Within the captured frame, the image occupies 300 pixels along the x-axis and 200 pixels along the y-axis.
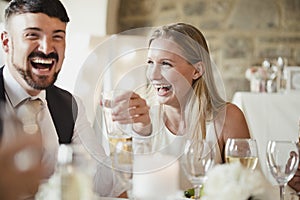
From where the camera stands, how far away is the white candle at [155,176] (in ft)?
5.32

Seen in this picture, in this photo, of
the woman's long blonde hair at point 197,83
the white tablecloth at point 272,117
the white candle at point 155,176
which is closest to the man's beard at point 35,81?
the white candle at point 155,176

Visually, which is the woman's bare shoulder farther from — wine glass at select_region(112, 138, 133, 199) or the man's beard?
wine glass at select_region(112, 138, 133, 199)

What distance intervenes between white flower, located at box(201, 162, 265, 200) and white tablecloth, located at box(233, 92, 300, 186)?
1975 millimetres

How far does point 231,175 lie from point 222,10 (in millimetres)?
3428

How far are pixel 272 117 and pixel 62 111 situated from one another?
154cm

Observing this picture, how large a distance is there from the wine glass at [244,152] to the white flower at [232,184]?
14.3 inches

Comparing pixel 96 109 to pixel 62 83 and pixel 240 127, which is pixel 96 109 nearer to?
pixel 62 83

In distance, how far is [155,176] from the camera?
5.94 feet

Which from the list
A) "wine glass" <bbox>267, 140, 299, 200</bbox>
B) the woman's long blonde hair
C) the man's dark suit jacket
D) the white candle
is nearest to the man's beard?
the man's dark suit jacket

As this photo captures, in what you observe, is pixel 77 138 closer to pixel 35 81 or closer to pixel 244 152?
pixel 35 81

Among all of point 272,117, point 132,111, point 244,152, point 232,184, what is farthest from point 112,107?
point 272,117

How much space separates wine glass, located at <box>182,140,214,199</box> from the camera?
134cm

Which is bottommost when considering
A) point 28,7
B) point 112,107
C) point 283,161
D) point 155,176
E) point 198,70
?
point 155,176

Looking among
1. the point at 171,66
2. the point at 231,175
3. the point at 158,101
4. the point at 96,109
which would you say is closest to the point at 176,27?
the point at 171,66
